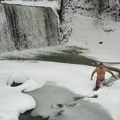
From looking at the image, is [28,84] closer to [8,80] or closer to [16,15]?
[8,80]

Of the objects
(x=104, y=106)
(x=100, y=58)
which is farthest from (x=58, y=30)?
→ (x=104, y=106)

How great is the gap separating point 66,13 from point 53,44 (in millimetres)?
5201

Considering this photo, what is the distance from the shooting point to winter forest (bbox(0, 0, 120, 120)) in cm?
1123

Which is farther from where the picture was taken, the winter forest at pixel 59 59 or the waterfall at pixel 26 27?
the waterfall at pixel 26 27

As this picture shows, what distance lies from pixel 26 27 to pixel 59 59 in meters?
4.96

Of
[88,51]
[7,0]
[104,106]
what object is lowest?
[88,51]

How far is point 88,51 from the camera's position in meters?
23.9

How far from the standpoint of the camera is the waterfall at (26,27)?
21531 mm

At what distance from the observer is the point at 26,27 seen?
76.9ft

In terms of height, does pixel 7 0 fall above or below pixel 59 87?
above

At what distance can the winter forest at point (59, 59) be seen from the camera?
36.8ft

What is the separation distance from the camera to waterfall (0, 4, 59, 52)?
21531mm

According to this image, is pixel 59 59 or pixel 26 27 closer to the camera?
pixel 59 59

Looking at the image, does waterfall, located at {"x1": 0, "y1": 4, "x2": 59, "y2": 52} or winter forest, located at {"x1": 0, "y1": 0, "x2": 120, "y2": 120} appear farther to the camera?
waterfall, located at {"x1": 0, "y1": 4, "x2": 59, "y2": 52}
